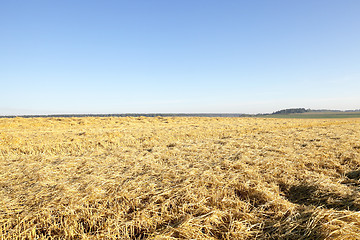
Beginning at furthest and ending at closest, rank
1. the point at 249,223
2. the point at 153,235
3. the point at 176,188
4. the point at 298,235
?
the point at 176,188 < the point at 249,223 < the point at 153,235 < the point at 298,235

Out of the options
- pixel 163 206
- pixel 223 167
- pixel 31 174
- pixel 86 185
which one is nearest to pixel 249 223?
pixel 163 206

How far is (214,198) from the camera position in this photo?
145 inches

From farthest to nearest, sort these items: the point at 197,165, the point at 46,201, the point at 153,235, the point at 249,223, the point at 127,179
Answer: the point at 197,165 < the point at 127,179 < the point at 46,201 < the point at 249,223 < the point at 153,235

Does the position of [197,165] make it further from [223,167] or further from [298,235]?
[298,235]

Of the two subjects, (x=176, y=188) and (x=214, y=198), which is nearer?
(x=214, y=198)

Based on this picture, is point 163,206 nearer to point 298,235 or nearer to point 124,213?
point 124,213

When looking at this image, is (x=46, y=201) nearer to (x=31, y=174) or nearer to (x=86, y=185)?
(x=86, y=185)

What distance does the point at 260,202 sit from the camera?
3680 mm

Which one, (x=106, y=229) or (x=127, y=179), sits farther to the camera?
(x=127, y=179)

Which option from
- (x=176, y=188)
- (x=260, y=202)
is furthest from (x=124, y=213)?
(x=260, y=202)

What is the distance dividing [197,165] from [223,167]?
2.75 feet

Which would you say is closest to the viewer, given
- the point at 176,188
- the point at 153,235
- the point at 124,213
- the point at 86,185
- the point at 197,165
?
the point at 153,235

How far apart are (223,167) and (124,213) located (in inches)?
134

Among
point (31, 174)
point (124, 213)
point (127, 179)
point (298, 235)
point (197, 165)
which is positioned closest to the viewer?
point (298, 235)
